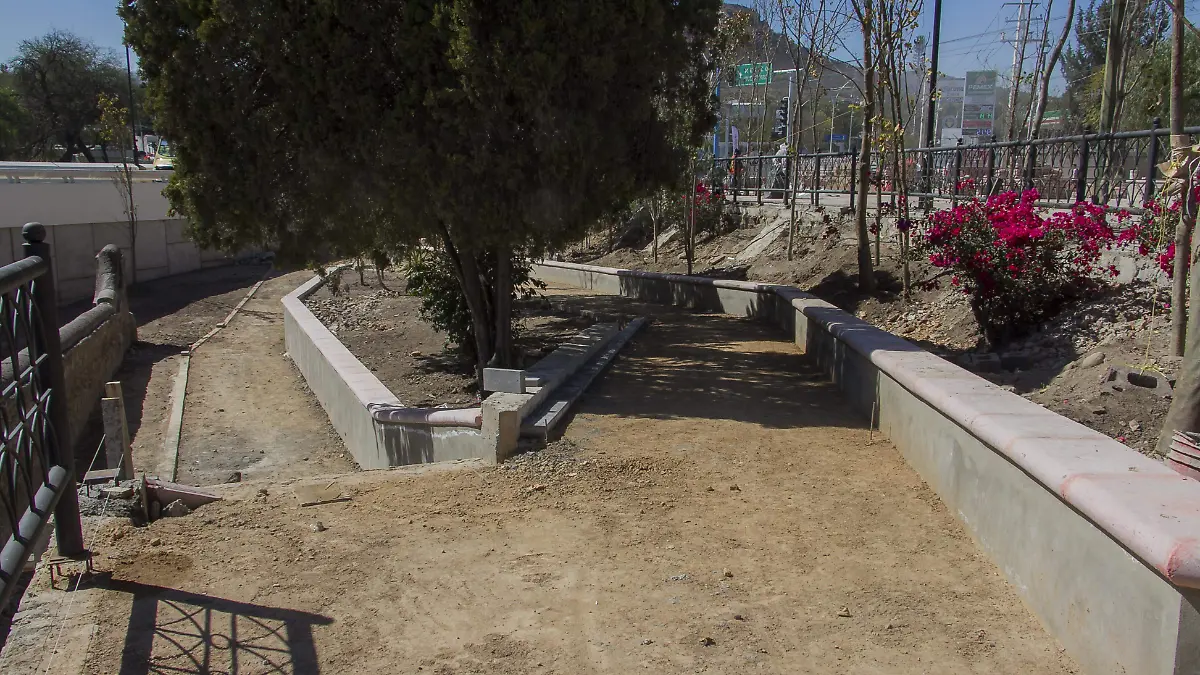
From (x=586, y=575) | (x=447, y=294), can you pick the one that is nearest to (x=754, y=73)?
(x=447, y=294)

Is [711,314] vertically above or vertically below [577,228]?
below

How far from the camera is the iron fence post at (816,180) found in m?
17.3

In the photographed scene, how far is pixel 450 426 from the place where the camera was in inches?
249

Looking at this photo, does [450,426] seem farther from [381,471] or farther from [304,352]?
[304,352]

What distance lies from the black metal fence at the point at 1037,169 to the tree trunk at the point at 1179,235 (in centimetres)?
186

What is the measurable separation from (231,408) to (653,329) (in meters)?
5.21

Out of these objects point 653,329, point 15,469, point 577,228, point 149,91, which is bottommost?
point 653,329

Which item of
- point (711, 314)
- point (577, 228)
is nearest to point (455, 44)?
point (577, 228)

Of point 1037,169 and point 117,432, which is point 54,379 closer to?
point 117,432

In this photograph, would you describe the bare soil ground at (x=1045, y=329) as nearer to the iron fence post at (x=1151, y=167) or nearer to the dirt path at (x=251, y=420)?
the iron fence post at (x=1151, y=167)

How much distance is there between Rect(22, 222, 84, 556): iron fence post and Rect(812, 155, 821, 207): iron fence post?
1501cm

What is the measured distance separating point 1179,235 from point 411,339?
358 inches

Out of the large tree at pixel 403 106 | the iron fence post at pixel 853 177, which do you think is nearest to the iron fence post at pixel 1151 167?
the large tree at pixel 403 106

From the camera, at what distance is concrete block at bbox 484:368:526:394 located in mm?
6293
